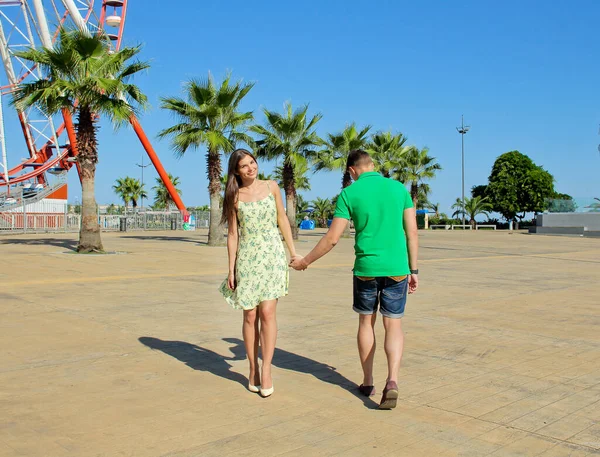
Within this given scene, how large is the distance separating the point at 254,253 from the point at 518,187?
7318cm

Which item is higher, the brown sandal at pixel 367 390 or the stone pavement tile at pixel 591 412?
the brown sandal at pixel 367 390

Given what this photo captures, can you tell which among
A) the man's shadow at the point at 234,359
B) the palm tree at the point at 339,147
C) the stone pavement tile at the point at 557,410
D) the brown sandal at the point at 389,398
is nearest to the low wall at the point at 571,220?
the palm tree at the point at 339,147

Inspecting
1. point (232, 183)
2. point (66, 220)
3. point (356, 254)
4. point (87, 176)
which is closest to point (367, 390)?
point (356, 254)

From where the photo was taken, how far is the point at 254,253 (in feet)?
15.2

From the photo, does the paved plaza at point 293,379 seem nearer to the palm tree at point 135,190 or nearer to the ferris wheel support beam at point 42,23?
the ferris wheel support beam at point 42,23

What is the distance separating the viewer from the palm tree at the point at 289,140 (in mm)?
28406

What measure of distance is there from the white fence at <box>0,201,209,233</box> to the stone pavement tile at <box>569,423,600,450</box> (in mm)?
33625

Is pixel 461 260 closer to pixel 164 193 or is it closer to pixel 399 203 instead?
pixel 399 203

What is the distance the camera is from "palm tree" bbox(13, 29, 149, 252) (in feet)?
59.1

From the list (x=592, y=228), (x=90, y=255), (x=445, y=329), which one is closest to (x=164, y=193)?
(x=592, y=228)

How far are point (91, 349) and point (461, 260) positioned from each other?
47.4 feet

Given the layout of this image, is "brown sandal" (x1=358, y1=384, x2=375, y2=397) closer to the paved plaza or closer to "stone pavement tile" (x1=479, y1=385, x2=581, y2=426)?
the paved plaza

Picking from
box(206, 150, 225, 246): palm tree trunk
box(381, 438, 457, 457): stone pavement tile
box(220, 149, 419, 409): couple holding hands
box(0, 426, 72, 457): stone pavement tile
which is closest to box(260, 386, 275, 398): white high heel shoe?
box(220, 149, 419, 409): couple holding hands

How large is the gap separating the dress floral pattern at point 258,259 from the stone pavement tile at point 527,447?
186 centimetres
